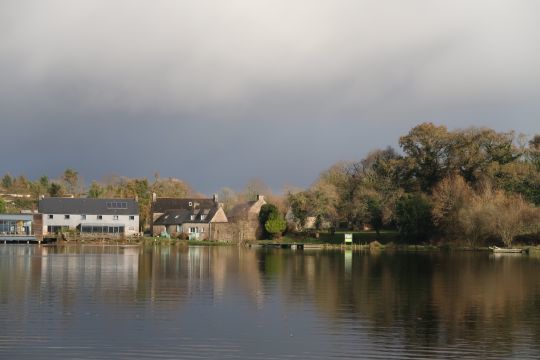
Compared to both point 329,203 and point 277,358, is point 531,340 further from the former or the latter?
point 329,203

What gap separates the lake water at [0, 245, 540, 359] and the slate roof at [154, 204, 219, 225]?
4957cm

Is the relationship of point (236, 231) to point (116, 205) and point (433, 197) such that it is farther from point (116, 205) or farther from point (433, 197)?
point (433, 197)

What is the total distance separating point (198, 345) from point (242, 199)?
352ft

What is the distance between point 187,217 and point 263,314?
71886mm

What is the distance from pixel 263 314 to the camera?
1048 inches

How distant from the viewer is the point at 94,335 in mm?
21609

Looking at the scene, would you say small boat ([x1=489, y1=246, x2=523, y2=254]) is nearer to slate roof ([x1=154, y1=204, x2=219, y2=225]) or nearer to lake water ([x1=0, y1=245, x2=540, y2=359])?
lake water ([x1=0, y1=245, x2=540, y2=359])

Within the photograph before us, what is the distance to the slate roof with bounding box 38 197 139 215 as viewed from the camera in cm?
9562

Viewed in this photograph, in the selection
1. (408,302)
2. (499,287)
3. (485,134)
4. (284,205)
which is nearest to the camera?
(408,302)

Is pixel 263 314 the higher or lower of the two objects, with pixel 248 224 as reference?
lower

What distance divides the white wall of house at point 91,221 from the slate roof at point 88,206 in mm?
524

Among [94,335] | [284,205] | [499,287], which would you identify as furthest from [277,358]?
[284,205]

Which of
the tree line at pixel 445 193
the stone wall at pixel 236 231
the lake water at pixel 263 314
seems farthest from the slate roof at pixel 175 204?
the lake water at pixel 263 314

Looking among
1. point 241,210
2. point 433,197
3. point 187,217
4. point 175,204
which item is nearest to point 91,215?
point 187,217
